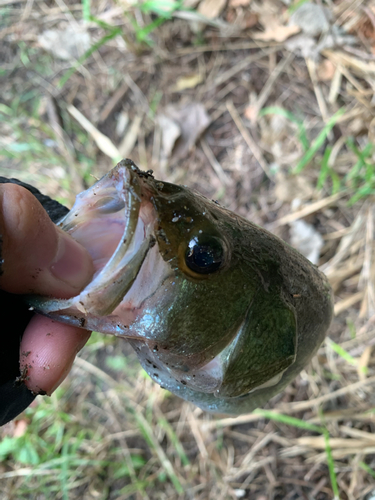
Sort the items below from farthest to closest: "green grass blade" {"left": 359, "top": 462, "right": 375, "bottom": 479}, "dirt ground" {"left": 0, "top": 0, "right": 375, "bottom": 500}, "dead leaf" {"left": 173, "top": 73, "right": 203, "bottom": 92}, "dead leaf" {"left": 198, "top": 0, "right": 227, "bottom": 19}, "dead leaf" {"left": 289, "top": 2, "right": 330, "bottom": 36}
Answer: "dead leaf" {"left": 173, "top": 73, "right": 203, "bottom": 92} → "dead leaf" {"left": 198, "top": 0, "right": 227, "bottom": 19} → "dead leaf" {"left": 289, "top": 2, "right": 330, "bottom": 36} → "dirt ground" {"left": 0, "top": 0, "right": 375, "bottom": 500} → "green grass blade" {"left": 359, "top": 462, "right": 375, "bottom": 479}

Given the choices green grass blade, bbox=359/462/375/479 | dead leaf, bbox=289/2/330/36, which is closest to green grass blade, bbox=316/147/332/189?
dead leaf, bbox=289/2/330/36

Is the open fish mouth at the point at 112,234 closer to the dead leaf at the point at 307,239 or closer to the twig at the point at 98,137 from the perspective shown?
the dead leaf at the point at 307,239

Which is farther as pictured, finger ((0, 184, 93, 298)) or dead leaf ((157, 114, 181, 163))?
dead leaf ((157, 114, 181, 163))

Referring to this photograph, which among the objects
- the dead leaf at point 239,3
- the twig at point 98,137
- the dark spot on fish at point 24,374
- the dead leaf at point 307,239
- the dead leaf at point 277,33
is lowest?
the dark spot on fish at point 24,374

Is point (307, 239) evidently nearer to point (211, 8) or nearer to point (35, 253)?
point (211, 8)

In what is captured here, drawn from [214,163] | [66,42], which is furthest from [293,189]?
[66,42]

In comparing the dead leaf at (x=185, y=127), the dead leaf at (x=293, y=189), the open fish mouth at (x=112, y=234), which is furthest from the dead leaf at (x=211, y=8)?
the open fish mouth at (x=112, y=234)

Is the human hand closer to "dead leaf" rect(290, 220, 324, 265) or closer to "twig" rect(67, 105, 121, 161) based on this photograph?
"dead leaf" rect(290, 220, 324, 265)
